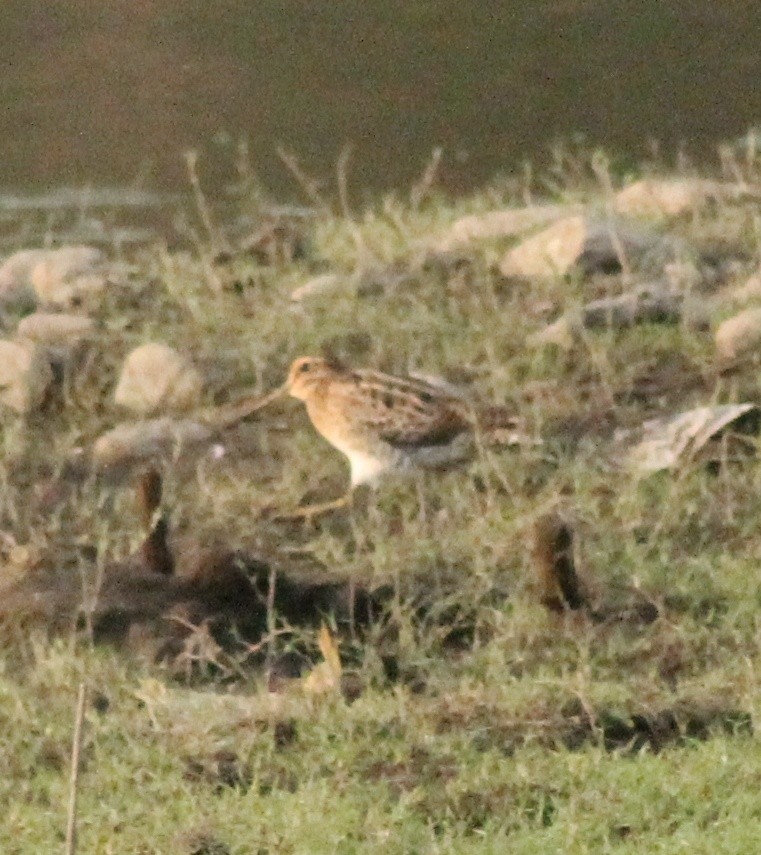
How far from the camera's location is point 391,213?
8.89m

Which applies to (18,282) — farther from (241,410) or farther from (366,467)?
(366,467)

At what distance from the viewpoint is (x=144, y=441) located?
6.32 m

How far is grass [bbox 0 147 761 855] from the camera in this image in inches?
160

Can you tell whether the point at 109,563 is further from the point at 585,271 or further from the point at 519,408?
the point at 585,271

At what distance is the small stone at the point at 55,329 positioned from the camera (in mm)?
7211

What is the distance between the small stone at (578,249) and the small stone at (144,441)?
65.6 inches

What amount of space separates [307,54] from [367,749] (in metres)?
8.71

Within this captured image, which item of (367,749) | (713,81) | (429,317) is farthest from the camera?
(713,81)

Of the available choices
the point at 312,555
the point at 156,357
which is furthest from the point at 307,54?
the point at 312,555

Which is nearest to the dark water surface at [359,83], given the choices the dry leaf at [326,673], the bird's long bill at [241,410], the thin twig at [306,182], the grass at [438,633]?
the thin twig at [306,182]

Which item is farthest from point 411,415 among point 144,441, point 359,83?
point 359,83

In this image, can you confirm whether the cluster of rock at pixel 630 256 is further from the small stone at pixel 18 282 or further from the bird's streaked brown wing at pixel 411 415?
the small stone at pixel 18 282

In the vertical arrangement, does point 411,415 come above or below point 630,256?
below

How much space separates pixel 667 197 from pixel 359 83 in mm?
3755
